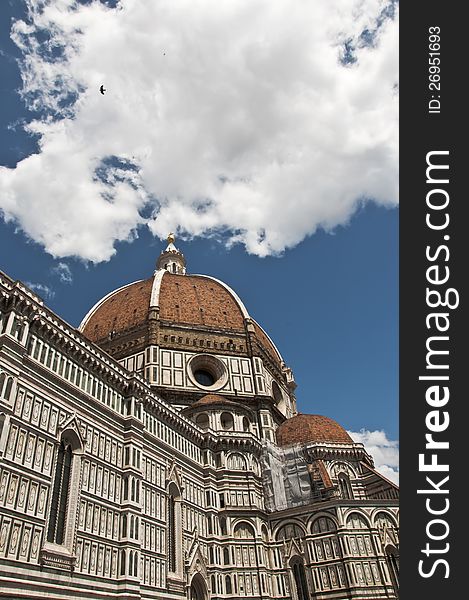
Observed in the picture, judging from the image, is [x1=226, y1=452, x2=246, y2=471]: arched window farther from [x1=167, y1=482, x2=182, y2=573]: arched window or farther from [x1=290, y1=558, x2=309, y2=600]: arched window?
[x1=290, y1=558, x2=309, y2=600]: arched window

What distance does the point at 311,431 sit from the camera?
4219cm

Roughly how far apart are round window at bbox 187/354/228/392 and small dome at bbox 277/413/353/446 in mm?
7245

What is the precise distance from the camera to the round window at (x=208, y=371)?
1811 inches

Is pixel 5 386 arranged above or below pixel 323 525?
above

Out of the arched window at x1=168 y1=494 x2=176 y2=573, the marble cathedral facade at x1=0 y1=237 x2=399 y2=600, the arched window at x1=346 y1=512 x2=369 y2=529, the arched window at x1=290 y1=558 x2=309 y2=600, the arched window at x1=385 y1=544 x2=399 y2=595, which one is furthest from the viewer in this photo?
the arched window at x1=346 y1=512 x2=369 y2=529

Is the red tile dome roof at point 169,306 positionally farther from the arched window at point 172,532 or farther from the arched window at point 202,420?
the arched window at point 172,532

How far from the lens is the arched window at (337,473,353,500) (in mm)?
39497

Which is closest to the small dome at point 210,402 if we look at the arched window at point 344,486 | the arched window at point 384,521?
the arched window at point 344,486

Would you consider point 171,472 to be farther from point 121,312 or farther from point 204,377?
point 121,312

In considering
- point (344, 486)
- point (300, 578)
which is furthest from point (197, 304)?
point (300, 578)

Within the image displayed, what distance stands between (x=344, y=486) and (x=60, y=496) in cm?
2497

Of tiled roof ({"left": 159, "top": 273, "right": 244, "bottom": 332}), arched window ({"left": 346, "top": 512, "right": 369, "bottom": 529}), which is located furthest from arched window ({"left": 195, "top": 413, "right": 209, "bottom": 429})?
arched window ({"left": 346, "top": 512, "right": 369, "bottom": 529})

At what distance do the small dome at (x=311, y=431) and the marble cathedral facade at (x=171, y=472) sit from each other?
0.15 m

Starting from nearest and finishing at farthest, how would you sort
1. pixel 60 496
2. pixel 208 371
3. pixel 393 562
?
pixel 60 496 → pixel 393 562 → pixel 208 371
